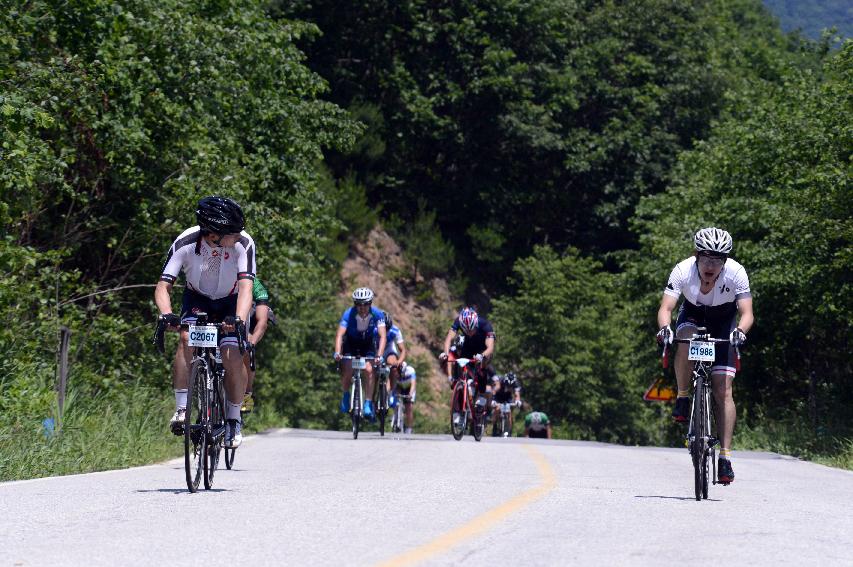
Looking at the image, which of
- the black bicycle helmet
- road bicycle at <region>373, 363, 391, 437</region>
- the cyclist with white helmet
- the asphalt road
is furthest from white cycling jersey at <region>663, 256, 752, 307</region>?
road bicycle at <region>373, 363, 391, 437</region>

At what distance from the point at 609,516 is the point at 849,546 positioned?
1585 mm

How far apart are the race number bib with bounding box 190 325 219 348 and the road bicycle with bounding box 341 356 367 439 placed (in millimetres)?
10547

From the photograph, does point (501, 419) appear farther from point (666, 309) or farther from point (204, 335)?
point (204, 335)

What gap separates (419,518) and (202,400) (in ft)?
7.92

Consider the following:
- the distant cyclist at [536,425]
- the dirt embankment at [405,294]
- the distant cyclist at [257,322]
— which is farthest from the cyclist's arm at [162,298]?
the dirt embankment at [405,294]

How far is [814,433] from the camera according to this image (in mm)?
23562

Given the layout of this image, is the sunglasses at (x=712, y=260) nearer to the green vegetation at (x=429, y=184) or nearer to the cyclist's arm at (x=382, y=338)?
the green vegetation at (x=429, y=184)

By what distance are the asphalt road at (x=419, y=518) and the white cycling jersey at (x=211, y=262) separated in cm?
148

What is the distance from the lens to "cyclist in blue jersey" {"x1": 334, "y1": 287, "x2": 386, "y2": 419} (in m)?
20.6

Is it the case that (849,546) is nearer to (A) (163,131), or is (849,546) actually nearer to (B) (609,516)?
(B) (609,516)

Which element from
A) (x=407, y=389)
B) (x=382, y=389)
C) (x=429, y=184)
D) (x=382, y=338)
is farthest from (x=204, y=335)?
(x=429, y=184)

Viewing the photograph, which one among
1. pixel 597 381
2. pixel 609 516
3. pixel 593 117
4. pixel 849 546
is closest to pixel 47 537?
pixel 609 516

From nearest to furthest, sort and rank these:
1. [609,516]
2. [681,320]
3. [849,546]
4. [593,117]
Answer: [849,546] < [609,516] < [681,320] < [593,117]

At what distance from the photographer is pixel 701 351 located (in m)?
10.8
